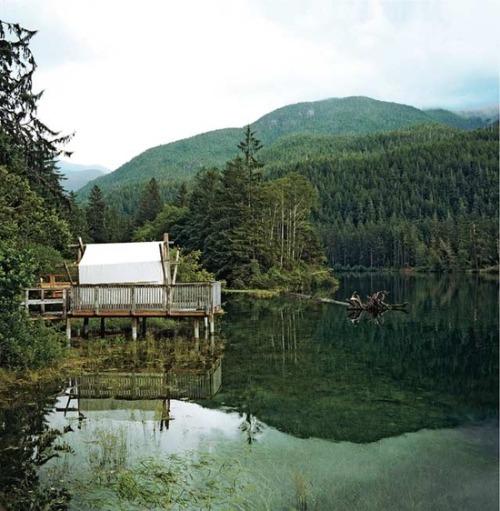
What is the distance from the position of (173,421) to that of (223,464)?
2749mm

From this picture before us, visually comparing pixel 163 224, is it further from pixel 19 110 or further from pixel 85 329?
pixel 19 110

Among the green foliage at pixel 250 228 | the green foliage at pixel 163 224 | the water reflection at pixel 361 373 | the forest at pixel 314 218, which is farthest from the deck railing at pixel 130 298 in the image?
the green foliage at pixel 163 224

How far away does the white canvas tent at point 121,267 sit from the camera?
75.0 feet

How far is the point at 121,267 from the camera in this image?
2288 cm

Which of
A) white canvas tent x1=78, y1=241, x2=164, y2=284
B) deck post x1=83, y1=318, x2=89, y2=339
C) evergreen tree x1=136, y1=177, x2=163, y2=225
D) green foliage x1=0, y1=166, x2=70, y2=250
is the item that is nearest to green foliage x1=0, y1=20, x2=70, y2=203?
green foliage x1=0, y1=166, x2=70, y2=250

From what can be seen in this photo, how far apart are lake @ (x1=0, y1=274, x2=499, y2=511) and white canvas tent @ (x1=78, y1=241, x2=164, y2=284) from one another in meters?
2.80

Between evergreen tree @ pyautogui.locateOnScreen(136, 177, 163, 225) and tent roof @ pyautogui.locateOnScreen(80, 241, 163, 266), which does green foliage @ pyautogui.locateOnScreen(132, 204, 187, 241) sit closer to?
evergreen tree @ pyautogui.locateOnScreen(136, 177, 163, 225)

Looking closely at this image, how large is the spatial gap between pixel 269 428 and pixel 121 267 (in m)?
12.8

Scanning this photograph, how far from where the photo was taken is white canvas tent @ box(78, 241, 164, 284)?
22859 mm

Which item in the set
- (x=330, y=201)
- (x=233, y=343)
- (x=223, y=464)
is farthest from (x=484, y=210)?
(x=223, y=464)

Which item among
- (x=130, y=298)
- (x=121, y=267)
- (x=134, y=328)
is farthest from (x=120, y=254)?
(x=134, y=328)

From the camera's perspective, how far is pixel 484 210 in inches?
6713

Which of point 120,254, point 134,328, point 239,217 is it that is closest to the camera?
point 134,328

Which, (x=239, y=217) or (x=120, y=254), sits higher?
(x=239, y=217)
